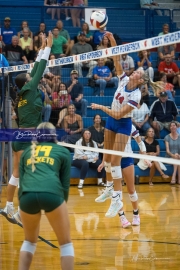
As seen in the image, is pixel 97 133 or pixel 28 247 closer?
pixel 28 247

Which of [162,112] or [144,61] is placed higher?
[144,61]

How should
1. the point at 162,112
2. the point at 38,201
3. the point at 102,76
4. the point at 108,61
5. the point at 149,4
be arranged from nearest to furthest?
the point at 38,201 → the point at 162,112 → the point at 102,76 → the point at 108,61 → the point at 149,4

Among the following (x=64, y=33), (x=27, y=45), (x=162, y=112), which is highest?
(x=64, y=33)

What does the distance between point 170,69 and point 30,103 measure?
942 centimetres

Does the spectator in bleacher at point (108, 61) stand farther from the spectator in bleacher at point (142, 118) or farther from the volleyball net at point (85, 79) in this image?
the spectator in bleacher at point (142, 118)

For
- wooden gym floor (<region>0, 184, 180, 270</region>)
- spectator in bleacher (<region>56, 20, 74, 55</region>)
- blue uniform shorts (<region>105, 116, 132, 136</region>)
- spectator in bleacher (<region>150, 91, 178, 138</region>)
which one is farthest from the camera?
spectator in bleacher (<region>56, 20, 74, 55</region>)

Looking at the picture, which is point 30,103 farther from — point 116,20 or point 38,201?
point 116,20

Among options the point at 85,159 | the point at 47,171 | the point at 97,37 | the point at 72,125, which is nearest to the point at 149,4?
the point at 97,37

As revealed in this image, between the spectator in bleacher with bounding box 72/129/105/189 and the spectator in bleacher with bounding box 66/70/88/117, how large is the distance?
0.68 meters

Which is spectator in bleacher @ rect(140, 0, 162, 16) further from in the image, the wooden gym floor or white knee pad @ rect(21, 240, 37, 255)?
white knee pad @ rect(21, 240, 37, 255)

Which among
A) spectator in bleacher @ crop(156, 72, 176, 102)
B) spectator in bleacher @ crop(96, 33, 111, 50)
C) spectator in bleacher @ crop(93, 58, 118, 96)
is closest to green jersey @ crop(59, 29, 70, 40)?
spectator in bleacher @ crop(96, 33, 111, 50)

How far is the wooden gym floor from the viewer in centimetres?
808

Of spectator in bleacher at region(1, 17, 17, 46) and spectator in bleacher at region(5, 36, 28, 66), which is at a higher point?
spectator in bleacher at region(1, 17, 17, 46)

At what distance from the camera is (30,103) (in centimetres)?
923
